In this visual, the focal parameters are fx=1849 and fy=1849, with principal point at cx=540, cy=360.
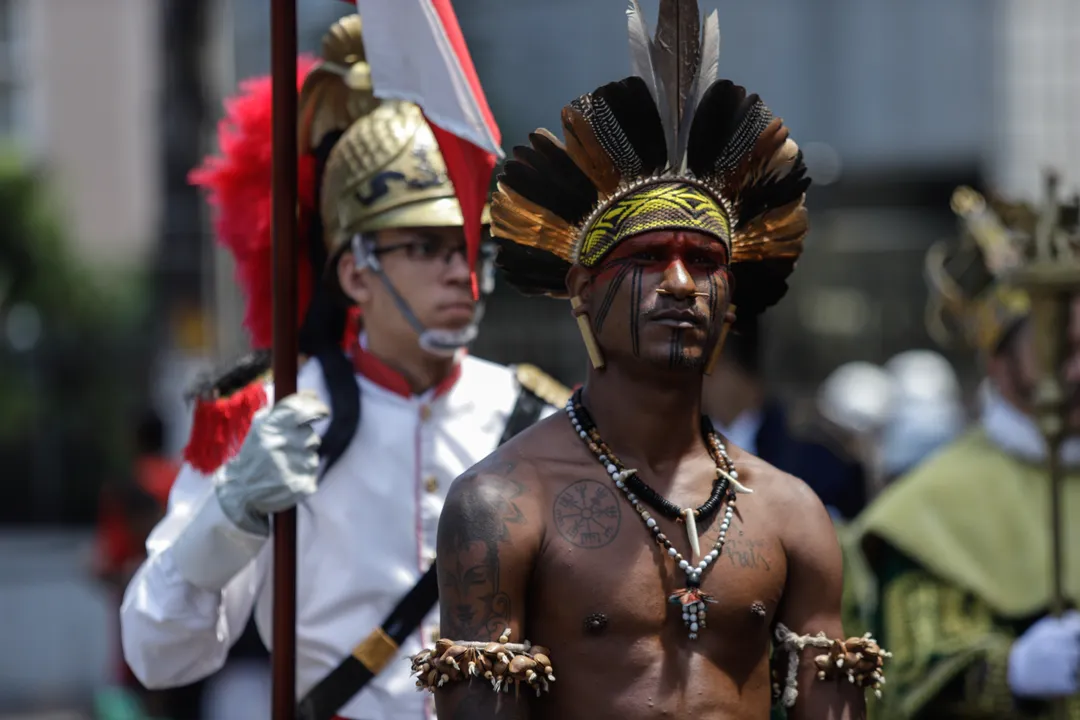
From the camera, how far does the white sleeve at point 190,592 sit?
12.7 feet

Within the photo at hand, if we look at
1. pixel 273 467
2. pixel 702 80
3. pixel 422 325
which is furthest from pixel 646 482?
pixel 422 325

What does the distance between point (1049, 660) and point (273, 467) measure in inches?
93.1

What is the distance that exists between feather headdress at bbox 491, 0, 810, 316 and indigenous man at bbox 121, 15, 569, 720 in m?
0.81

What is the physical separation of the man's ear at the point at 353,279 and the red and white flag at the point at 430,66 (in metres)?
0.50

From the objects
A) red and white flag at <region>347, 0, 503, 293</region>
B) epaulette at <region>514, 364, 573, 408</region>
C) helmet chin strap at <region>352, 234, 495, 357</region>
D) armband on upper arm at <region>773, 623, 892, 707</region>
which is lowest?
armband on upper arm at <region>773, 623, 892, 707</region>

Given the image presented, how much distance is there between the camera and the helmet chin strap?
4203 millimetres

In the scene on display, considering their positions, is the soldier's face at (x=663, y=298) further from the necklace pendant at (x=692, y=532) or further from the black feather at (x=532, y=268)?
the necklace pendant at (x=692, y=532)

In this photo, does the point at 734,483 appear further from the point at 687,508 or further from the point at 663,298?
the point at 663,298

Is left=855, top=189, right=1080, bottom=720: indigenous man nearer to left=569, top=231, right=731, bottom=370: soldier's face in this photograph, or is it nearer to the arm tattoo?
left=569, top=231, right=731, bottom=370: soldier's face

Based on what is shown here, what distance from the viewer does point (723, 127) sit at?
325cm

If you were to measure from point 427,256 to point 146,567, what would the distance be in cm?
94

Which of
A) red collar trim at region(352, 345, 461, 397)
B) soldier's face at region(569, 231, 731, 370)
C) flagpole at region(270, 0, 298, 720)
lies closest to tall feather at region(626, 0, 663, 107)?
soldier's face at region(569, 231, 731, 370)

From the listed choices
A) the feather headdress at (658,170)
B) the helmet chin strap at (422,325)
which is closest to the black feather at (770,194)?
the feather headdress at (658,170)

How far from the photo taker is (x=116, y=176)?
39188 mm
